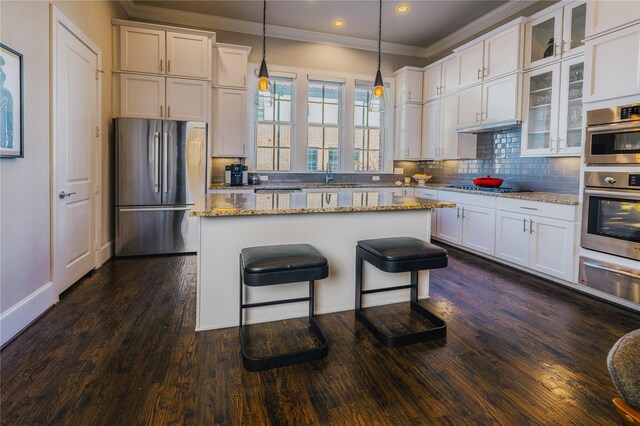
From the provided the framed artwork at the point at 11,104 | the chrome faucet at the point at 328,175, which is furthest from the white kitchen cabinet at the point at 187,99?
the framed artwork at the point at 11,104

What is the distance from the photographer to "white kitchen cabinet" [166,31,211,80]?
4.63 metres

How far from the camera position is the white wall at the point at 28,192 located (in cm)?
228

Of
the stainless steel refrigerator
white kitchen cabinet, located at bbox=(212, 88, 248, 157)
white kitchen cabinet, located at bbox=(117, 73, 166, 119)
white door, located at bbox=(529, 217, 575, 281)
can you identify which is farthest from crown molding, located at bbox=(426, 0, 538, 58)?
white kitchen cabinet, located at bbox=(117, 73, 166, 119)

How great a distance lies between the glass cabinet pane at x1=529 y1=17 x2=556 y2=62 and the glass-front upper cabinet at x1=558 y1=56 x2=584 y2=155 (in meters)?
0.35

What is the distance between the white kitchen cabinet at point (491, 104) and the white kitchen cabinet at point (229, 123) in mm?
3083

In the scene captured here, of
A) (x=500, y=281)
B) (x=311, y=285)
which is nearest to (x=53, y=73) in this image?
(x=311, y=285)

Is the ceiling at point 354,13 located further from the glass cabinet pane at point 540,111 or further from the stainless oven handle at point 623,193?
the stainless oven handle at point 623,193

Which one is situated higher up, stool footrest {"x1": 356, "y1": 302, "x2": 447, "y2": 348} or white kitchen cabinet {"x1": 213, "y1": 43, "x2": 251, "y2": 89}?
white kitchen cabinet {"x1": 213, "y1": 43, "x2": 251, "y2": 89}

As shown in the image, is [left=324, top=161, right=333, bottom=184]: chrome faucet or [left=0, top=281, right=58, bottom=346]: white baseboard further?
[left=324, top=161, right=333, bottom=184]: chrome faucet

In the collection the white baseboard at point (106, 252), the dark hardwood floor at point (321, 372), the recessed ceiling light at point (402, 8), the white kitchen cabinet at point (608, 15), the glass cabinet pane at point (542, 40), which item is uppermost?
the recessed ceiling light at point (402, 8)

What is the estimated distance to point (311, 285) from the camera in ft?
7.88

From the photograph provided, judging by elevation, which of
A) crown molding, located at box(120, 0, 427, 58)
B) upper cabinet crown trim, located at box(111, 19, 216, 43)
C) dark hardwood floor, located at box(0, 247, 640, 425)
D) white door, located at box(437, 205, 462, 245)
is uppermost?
crown molding, located at box(120, 0, 427, 58)

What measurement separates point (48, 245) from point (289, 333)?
204cm

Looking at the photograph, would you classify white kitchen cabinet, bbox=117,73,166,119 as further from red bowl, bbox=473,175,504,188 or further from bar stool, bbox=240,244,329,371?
red bowl, bbox=473,175,504,188
